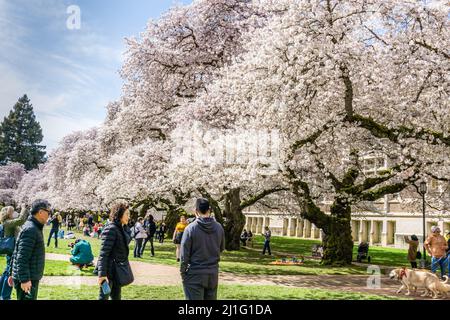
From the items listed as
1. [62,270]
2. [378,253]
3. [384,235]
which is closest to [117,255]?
[62,270]

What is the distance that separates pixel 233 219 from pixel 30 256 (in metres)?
21.8

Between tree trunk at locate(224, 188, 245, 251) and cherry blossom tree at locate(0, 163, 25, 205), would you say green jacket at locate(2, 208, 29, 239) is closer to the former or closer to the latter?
tree trunk at locate(224, 188, 245, 251)

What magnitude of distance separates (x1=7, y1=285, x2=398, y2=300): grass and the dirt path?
0.78 meters

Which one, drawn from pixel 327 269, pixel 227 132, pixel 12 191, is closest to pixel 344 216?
pixel 327 269

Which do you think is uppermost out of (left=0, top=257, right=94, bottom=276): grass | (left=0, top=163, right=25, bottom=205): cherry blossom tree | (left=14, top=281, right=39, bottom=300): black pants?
(left=0, top=163, right=25, bottom=205): cherry blossom tree

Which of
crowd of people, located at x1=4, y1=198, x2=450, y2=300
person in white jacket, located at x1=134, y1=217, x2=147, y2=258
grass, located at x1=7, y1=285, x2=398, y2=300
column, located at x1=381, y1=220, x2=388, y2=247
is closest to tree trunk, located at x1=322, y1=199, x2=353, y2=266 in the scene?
grass, located at x1=7, y1=285, x2=398, y2=300

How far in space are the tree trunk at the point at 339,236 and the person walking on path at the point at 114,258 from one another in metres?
15.0

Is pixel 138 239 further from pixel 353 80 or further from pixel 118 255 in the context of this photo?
pixel 118 255

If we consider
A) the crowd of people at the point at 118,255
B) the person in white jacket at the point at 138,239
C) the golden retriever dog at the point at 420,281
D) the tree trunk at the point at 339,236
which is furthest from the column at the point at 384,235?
the crowd of people at the point at 118,255

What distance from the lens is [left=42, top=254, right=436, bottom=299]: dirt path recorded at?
12316 millimetres

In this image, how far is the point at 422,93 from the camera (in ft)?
57.8

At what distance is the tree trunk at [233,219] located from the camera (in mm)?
27016

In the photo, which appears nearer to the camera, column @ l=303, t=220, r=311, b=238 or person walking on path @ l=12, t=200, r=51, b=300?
person walking on path @ l=12, t=200, r=51, b=300

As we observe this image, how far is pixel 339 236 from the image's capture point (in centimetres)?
1989
